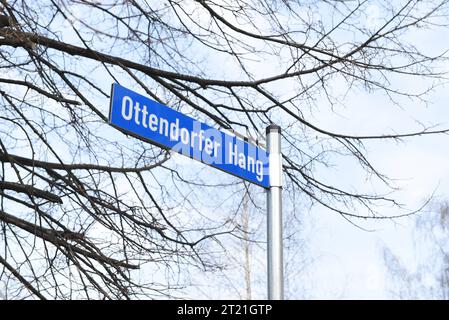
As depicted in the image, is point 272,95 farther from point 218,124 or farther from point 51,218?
point 51,218

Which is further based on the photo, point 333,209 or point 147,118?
point 333,209

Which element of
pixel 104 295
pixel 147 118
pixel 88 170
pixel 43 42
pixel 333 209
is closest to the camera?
pixel 147 118

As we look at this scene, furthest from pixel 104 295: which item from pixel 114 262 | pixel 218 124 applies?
pixel 218 124

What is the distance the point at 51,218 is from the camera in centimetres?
544

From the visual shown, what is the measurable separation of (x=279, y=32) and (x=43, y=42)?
177 centimetres

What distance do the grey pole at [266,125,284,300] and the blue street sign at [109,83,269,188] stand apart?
5cm

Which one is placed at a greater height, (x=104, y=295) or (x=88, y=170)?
(x=88, y=170)

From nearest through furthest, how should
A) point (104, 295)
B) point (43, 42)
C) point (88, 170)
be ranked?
point (43, 42) → point (104, 295) → point (88, 170)

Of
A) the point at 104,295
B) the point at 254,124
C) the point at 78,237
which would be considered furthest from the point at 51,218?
the point at 254,124

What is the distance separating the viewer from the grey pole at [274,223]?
3.29 m

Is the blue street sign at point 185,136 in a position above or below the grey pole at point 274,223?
above

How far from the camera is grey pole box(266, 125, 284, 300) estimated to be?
329 centimetres

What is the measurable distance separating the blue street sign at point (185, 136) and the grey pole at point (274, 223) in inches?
1.8
